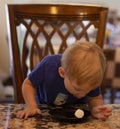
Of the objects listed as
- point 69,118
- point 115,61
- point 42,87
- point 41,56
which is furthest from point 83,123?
point 115,61

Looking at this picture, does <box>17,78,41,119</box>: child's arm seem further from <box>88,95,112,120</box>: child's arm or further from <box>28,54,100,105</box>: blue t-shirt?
<box>88,95,112,120</box>: child's arm

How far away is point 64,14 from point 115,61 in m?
0.95

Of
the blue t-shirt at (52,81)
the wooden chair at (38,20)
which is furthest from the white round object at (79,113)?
the wooden chair at (38,20)

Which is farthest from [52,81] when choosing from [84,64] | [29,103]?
[84,64]

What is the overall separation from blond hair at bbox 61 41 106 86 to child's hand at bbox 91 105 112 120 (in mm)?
98

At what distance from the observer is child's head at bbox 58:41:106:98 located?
0.72 m

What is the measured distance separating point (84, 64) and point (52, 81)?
0.25 metres

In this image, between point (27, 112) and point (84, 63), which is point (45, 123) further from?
point (84, 63)

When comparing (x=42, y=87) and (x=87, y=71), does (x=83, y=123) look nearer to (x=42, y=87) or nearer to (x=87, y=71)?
(x=87, y=71)

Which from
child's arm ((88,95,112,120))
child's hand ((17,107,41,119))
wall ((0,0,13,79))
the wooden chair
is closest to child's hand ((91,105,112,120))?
child's arm ((88,95,112,120))

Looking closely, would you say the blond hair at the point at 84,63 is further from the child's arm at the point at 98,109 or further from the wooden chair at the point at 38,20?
the wooden chair at the point at 38,20

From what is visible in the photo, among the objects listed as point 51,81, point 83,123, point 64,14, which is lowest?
point 83,123

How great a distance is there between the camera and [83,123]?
2.52ft

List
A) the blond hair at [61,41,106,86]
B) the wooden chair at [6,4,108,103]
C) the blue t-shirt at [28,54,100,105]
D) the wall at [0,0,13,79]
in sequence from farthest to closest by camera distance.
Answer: the wall at [0,0,13,79]
the wooden chair at [6,4,108,103]
the blue t-shirt at [28,54,100,105]
the blond hair at [61,41,106,86]
